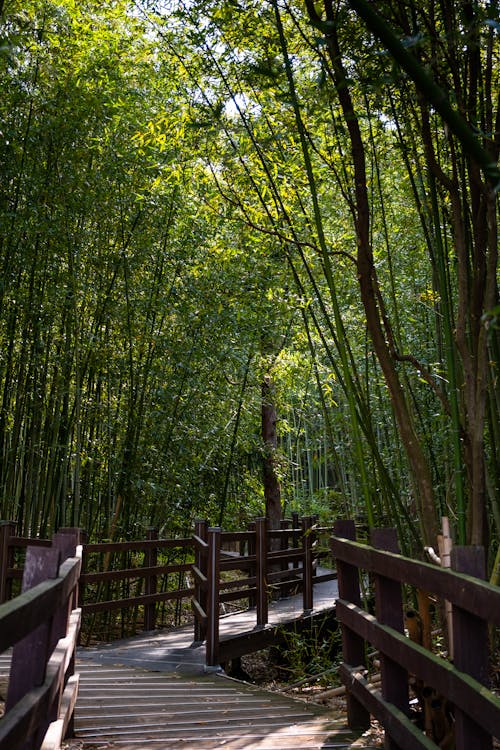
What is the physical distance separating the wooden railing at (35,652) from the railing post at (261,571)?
3.43 metres

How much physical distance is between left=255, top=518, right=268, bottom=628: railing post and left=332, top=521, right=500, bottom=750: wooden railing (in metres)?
2.57

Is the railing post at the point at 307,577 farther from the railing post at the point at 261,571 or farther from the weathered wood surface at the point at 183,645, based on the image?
the railing post at the point at 261,571

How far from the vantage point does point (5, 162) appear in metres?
5.32

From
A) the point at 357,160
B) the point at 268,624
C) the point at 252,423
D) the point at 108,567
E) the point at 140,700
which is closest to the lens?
the point at 357,160

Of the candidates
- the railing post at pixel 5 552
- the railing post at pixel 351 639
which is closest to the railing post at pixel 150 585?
the railing post at pixel 5 552

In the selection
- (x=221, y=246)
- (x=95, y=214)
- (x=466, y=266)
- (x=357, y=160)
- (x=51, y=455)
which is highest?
(x=95, y=214)

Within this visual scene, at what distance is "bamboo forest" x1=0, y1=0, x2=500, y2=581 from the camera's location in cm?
368

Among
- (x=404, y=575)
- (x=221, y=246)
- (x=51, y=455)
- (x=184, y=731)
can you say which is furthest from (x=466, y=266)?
(x=51, y=455)

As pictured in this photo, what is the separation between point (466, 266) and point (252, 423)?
22.2 feet

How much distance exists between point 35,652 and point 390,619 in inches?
45.9

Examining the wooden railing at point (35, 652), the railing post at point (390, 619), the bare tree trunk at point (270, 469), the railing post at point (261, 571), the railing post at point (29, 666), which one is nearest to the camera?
the wooden railing at point (35, 652)

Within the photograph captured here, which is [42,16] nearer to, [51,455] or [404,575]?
[51,455]

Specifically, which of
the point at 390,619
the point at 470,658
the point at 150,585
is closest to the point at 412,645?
the point at 390,619

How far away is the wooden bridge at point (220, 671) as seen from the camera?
5.04 feet
